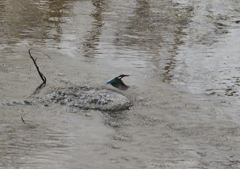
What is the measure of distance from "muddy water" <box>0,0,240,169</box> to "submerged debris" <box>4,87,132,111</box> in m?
0.14

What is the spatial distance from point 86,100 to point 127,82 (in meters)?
1.06

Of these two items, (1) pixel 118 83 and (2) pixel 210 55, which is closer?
(1) pixel 118 83

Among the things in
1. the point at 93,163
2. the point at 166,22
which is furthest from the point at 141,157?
the point at 166,22

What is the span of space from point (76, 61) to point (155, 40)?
7.45 ft

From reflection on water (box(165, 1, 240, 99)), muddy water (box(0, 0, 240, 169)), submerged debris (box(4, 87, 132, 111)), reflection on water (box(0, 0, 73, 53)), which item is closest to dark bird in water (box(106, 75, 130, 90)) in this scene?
muddy water (box(0, 0, 240, 169))

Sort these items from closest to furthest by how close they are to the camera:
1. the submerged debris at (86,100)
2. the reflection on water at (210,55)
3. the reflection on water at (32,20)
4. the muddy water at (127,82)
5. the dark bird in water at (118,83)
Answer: the muddy water at (127,82)
the submerged debris at (86,100)
the dark bird in water at (118,83)
the reflection on water at (210,55)
the reflection on water at (32,20)

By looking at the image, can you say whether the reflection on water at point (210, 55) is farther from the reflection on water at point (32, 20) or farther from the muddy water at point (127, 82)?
the reflection on water at point (32, 20)

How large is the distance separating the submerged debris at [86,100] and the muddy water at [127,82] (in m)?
0.14

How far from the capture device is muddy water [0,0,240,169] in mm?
4207

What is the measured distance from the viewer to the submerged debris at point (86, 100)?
5383 mm

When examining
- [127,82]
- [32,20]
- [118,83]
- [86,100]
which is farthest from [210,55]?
[32,20]

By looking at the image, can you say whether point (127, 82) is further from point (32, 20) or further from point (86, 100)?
point (32, 20)

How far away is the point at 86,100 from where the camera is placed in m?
5.51

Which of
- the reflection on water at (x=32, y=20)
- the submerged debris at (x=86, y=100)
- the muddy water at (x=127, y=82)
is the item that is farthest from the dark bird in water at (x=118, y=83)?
the reflection on water at (x=32, y=20)
